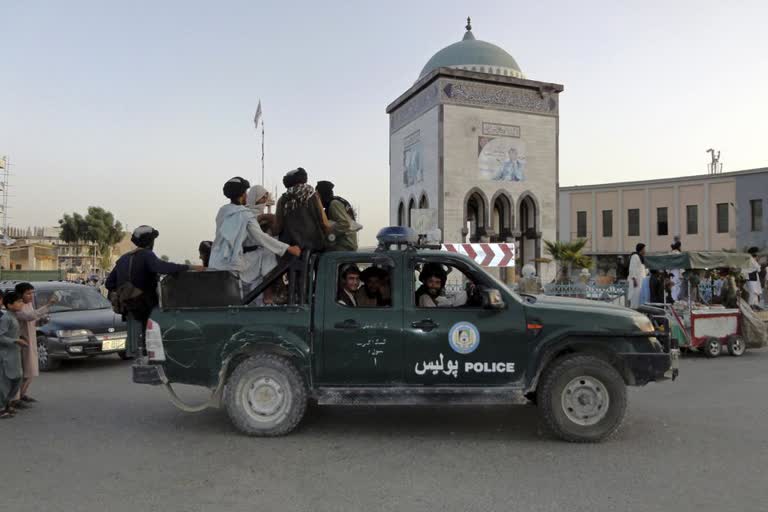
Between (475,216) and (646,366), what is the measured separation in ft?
108

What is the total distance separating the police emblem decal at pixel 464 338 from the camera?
19.1ft

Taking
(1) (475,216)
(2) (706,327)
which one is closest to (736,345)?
(2) (706,327)

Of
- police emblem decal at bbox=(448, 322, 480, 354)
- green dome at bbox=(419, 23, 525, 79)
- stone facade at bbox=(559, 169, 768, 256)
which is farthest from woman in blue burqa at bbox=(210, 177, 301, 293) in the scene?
stone facade at bbox=(559, 169, 768, 256)

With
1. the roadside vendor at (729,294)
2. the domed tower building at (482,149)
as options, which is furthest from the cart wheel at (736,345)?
the domed tower building at (482,149)

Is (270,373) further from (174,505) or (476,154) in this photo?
(476,154)

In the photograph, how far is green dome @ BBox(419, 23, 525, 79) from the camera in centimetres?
3750

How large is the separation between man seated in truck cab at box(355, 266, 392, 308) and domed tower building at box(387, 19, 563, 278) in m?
27.8

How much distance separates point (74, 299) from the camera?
11867mm

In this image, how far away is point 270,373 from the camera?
596 centimetres

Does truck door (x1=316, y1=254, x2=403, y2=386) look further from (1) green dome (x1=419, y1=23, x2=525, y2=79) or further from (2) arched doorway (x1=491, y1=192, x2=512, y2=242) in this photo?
(1) green dome (x1=419, y1=23, x2=525, y2=79)

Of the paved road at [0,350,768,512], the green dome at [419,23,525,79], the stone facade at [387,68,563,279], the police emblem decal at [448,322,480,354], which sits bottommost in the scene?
the paved road at [0,350,768,512]

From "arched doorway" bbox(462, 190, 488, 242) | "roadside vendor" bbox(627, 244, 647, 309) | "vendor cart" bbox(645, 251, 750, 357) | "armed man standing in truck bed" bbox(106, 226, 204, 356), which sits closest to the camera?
"armed man standing in truck bed" bbox(106, 226, 204, 356)

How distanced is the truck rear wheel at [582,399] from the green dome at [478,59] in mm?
33340

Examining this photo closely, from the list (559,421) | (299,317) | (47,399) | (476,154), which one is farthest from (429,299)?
(476,154)
